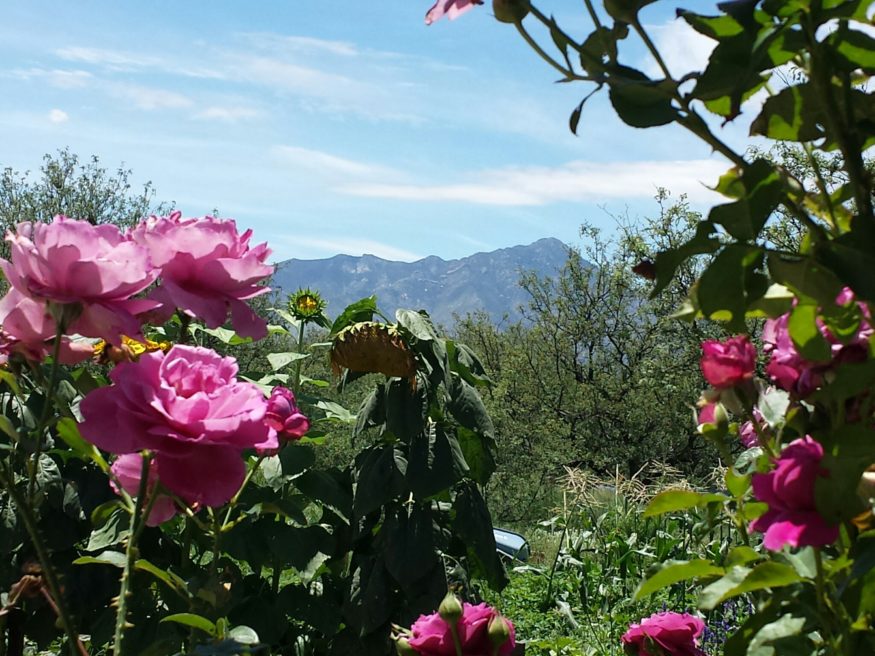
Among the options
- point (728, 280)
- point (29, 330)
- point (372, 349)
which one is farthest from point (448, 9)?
point (372, 349)

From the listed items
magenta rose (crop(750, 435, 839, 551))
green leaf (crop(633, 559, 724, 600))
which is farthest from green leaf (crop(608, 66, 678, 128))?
green leaf (crop(633, 559, 724, 600))

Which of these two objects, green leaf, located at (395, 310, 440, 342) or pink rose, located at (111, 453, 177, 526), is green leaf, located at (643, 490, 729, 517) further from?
green leaf, located at (395, 310, 440, 342)

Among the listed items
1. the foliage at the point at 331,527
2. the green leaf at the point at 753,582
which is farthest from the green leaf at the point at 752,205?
the foliage at the point at 331,527

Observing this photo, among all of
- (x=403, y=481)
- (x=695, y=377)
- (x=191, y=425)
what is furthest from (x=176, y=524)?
(x=695, y=377)

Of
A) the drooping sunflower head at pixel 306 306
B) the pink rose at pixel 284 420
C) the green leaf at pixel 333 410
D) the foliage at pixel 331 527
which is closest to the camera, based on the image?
the pink rose at pixel 284 420

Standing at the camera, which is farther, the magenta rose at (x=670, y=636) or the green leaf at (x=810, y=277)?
the magenta rose at (x=670, y=636)

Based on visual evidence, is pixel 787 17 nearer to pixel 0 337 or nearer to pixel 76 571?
pixel 0 337

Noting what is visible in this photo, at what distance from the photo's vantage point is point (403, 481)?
7.39 feet

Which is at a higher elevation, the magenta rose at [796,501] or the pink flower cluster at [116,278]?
the pink flower cluster at [116,278]

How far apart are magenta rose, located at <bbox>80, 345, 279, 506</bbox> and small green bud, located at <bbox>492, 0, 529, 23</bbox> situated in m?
0.32

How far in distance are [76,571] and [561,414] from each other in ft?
33.9

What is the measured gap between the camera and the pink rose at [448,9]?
27.2 inches

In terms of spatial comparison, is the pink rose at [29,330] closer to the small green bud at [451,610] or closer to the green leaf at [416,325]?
the small green bud at [451,610]

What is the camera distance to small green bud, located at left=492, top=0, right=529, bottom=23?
67 centimetres
